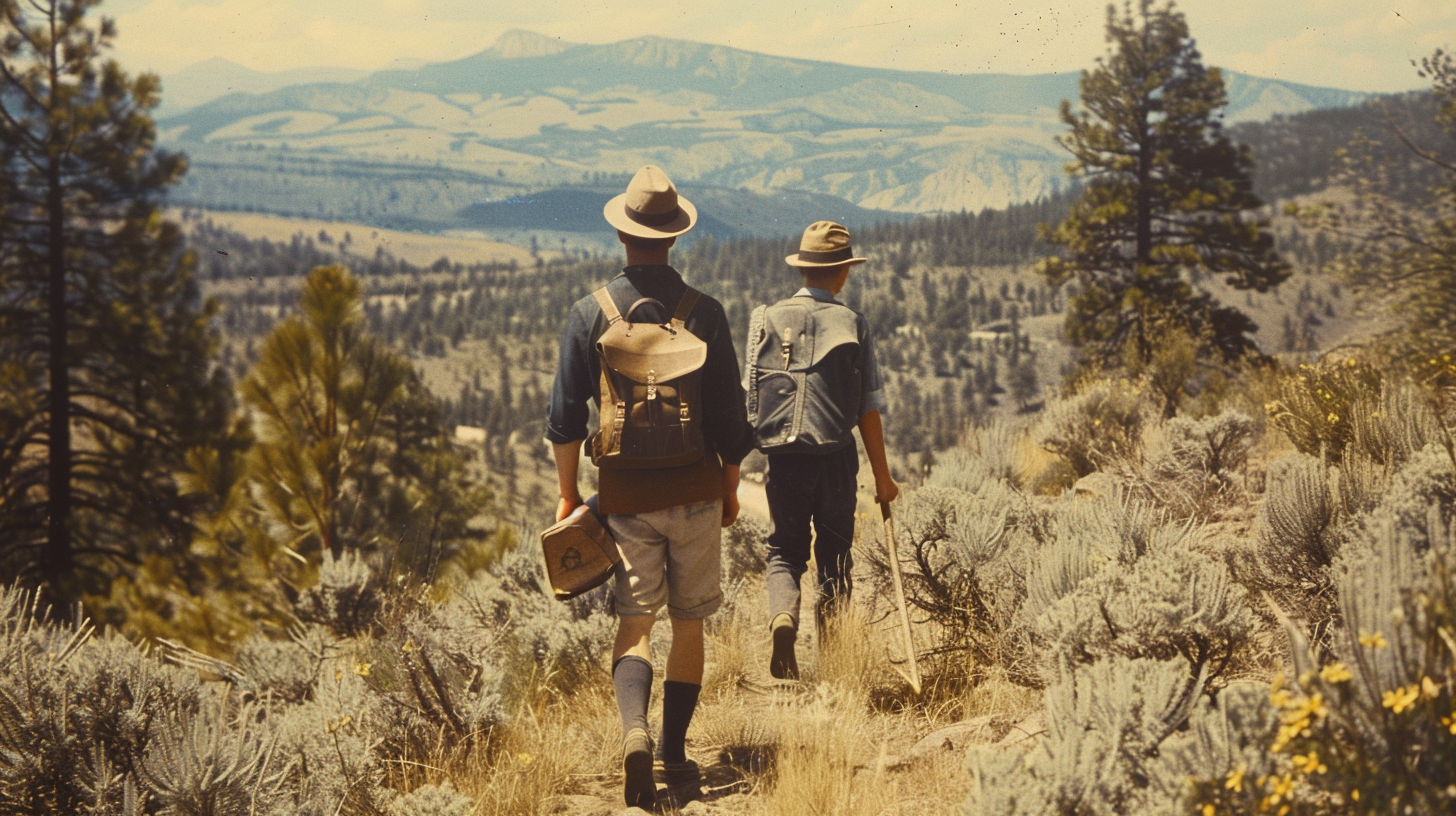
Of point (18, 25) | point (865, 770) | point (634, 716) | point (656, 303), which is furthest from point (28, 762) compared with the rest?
point (18, 25)

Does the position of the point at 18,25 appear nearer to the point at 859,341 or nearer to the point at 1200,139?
the point at 859,341

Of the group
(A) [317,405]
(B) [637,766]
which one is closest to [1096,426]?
(B) [637,766]

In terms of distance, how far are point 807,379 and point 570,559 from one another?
132cm

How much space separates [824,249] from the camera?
4.10 m

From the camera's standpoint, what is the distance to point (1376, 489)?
10.5 feet

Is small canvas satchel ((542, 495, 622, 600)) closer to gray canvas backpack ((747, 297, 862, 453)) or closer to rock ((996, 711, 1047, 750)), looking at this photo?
gray canvas backpack ((747, 297, 862, 453))

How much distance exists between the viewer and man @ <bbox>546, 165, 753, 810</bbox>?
120 inches

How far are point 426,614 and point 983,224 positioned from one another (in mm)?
129747

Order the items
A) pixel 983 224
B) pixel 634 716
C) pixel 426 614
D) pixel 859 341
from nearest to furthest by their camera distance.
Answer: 1. pixel 634 716
2. pixel 859 341
3. pixel 426 614
4. pixel 983 224

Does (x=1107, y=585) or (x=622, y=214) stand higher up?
(x=622, y=214)

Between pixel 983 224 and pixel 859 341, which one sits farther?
pixel 983 224

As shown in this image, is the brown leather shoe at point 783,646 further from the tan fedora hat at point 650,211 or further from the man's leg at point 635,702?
the tan fedora hat at point 650,211

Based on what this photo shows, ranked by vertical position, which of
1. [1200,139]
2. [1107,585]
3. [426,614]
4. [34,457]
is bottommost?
[34,457]

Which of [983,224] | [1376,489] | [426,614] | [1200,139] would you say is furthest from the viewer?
[983,224]
